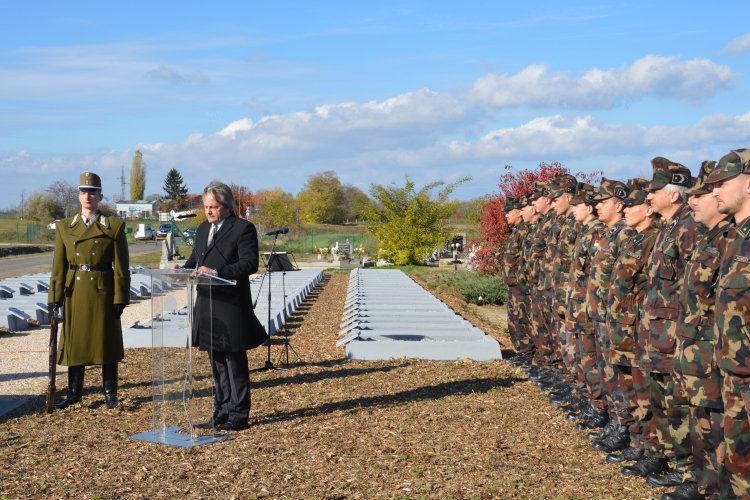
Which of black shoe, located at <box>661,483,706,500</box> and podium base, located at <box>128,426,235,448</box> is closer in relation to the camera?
black shoe, located at <box>661,483,706,500</box>

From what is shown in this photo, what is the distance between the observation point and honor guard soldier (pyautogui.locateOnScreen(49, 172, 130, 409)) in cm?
606

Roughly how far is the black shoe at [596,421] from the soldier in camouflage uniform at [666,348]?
112cm

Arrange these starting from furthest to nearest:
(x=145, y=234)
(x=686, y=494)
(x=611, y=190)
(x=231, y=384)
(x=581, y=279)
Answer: (x=145, y=234)
(x=581, y=279)
(x=611, y=190)
(x=231, y=384)
(x=686, y=494)

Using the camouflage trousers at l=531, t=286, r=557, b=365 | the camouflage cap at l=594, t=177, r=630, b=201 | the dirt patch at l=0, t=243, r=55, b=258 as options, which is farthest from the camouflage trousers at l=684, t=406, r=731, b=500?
the dirt patch at l=0, t=243, r=55, b=258

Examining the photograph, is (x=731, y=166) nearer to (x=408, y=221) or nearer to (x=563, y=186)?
(x=563, y=186)

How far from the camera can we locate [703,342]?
3.60 metres

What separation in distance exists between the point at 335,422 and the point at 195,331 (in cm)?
154

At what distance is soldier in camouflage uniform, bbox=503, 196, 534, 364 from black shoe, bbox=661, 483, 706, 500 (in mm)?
4369

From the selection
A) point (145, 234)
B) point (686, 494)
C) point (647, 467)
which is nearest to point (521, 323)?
point (647, 467)

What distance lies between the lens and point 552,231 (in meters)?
7.16

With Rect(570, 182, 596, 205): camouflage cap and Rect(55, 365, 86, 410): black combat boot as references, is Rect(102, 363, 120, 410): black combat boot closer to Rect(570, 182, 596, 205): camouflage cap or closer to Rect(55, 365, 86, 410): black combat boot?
Rect(55, 365, 86, 410): black combat boot

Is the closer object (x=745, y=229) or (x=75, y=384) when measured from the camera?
(x=745, y=229)

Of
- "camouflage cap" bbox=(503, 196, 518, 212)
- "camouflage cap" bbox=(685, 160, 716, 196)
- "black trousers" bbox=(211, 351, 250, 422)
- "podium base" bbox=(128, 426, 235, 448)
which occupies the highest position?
"camouflage cap" bbox=(503, 196, 518, 212)

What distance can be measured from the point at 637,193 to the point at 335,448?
300 centimetres
